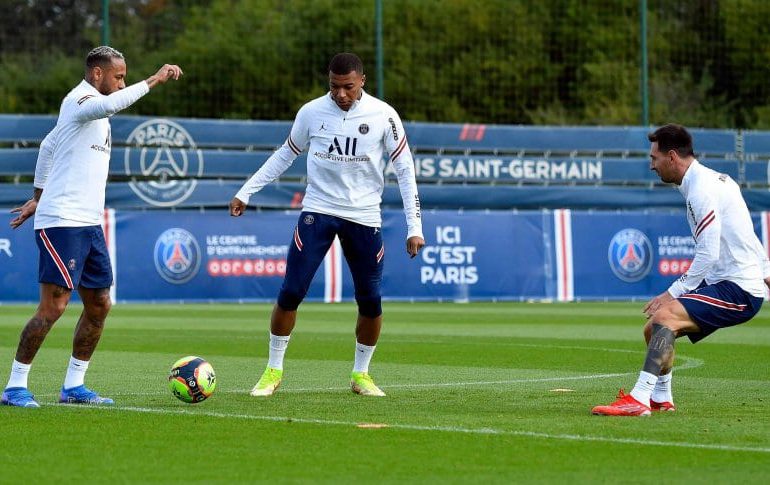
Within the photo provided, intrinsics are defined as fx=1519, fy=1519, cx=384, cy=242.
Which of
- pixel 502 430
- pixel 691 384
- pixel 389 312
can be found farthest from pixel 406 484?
pixel 389 312

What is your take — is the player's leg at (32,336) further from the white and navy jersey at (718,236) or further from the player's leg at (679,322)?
the white and navy jersey at (718,236)

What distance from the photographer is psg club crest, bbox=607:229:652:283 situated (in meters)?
27.5

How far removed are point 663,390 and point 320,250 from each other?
8.81ft

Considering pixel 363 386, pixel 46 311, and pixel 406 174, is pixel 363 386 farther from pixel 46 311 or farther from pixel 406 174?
pixel 46 311

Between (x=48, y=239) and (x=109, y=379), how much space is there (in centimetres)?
261

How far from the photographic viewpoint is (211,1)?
50.3 meters

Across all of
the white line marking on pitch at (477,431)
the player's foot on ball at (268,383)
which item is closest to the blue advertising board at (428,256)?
the player's foot on ball at (268,383)

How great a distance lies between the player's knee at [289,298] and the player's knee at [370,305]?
17.6 inches

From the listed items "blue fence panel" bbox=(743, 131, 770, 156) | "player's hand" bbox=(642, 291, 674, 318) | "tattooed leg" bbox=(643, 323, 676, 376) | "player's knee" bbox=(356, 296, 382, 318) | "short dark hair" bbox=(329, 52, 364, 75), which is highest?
"short dark hair" bbox=(329, 52, 364, 75)

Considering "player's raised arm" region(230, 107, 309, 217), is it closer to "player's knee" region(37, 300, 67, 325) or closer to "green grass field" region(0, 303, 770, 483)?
"green grass field" region(0, 303, 770, 483)

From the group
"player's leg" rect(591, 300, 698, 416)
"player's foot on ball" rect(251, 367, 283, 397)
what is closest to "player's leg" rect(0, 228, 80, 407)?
"player's foot on ball" rect(251, 367, 283, 397)

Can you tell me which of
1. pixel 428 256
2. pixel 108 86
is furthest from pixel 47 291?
pixel 428 256

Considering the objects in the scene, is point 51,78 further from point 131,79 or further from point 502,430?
point 502,430

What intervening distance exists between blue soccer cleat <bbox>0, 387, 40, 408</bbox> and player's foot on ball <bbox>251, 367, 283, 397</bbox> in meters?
1.61
